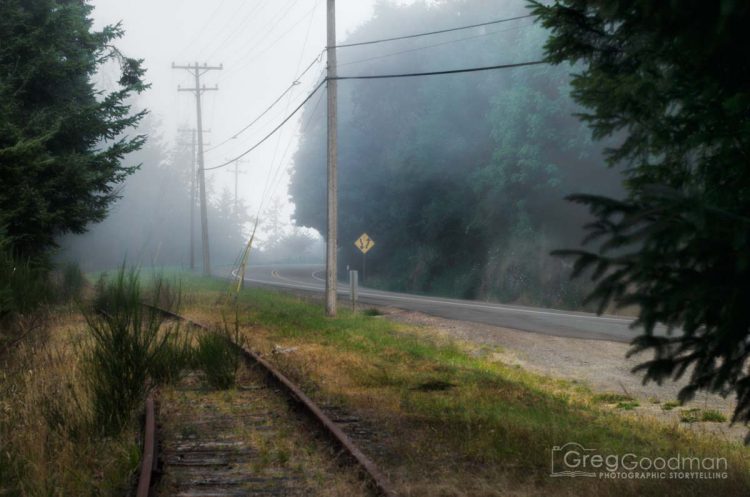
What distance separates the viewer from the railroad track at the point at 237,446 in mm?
5363

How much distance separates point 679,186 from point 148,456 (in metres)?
4.20

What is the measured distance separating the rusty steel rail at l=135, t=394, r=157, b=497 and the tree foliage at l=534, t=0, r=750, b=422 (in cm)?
315

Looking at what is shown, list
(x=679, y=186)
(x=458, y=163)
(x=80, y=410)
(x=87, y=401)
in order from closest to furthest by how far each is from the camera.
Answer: (x=679, y=186), (x=80, y=410), (x=87, y=401), (x=458, y=163)

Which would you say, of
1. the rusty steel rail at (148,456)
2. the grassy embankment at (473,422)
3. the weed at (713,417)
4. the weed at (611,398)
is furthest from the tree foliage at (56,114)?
the weed at (713,417)

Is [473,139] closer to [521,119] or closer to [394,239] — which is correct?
[521,119]

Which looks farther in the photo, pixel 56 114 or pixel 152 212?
pixel 152 212

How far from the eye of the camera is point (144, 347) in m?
7.91

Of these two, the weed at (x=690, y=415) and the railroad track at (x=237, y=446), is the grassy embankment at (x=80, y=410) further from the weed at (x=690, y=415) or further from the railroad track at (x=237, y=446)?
the weed at (x=690, y=415)

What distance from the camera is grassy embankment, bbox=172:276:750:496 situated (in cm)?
542

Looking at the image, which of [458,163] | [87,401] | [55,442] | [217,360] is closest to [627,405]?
[217,360]

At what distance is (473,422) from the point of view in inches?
289

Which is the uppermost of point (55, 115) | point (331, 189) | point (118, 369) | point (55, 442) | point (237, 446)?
point (55, 115)

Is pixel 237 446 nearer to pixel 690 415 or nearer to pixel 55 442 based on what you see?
pixel 55 442

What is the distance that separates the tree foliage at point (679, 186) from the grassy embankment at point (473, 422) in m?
1.58
